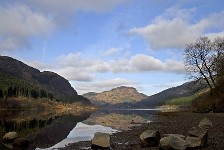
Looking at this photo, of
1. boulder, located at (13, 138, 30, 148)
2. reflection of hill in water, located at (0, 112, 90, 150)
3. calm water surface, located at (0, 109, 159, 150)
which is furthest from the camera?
calm water surface, located at (0, 109, 159, 150)

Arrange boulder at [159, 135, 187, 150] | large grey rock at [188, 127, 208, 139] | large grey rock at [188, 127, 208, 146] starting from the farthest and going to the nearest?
large grey rock at [188, 127, 208, 139] → large grey rock at [188, 127, 208, 146] → boulder at [159, 135, 187, 150]

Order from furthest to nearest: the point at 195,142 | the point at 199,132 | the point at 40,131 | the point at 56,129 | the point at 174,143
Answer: the point at 56,129, the point at 40,131, the point at 199,132, the point at 195,142, the point at 174,143

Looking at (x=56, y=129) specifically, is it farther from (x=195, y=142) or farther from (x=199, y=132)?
(x=195, y=142)

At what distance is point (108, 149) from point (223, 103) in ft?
160

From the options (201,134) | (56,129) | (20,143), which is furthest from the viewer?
(56,129)

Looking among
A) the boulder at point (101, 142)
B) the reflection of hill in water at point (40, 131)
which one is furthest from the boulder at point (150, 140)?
the reflection of hill in water at point (40, 131)

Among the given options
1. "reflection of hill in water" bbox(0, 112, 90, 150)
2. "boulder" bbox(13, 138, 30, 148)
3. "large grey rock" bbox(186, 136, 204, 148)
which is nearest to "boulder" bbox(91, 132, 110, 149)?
"large grey rock" bbox(186, 136, 204, 148)

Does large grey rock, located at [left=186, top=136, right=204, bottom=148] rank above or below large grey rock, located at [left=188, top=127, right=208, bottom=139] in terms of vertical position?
below

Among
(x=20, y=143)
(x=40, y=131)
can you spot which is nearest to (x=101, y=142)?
(x=20, y=143)

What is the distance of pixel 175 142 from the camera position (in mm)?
24766

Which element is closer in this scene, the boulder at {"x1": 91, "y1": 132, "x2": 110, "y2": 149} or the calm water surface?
the boulder at {"x1": 91, "y1": 132, "x2": 110, "y2": 149}

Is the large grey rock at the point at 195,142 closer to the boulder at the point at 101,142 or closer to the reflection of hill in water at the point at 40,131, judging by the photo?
the boulder at the point at 101,142

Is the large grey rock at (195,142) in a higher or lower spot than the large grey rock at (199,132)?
lower

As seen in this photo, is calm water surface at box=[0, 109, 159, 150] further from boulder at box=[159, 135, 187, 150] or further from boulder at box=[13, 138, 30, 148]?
boulder at box=[159, 135, 187, 150]
